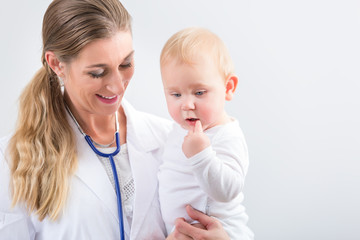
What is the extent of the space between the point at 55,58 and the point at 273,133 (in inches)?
61.4

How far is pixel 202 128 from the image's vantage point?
1703 millimetres

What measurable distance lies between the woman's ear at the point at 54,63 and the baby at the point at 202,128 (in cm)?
45

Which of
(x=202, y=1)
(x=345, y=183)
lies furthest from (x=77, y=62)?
(x=345, y=183)

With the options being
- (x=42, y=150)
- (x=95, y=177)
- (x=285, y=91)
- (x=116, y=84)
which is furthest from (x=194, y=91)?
(x=285, y=91)

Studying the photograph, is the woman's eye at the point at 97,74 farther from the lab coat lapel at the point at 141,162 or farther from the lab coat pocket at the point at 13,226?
the lab coat pocket at the point at 13,226

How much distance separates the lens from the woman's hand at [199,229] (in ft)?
5.33

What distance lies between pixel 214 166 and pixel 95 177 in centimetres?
59

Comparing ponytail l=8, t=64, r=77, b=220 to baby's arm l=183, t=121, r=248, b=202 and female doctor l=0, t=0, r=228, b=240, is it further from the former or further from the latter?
baby's arm l=183, t=121, r=248, b=202

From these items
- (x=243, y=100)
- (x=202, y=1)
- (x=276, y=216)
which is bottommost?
(x=276, y=216)

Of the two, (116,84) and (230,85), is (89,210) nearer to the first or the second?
(116,84)

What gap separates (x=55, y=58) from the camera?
1.83 metres

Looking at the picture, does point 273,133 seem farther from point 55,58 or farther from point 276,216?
point 55,58

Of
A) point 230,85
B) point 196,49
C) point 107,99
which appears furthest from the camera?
point 107,99

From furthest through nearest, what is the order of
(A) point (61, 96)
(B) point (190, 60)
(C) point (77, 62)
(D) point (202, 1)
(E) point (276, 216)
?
(E) point (276, 216) → (D) point (202, 1) → (A) point (61, 96) → (C) point (77, 62) → (B) point (190, 60)
